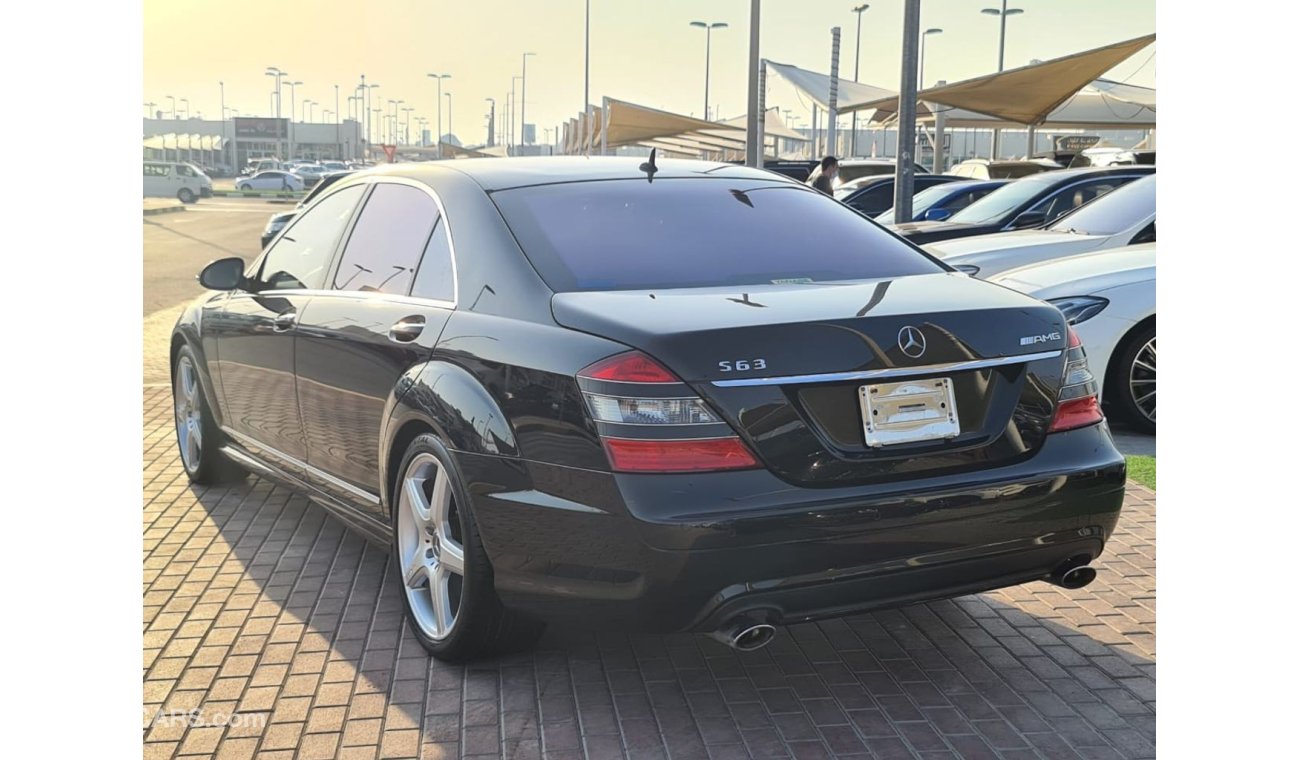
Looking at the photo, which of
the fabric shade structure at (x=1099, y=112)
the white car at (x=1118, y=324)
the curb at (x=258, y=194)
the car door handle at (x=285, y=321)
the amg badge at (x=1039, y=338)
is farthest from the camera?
the curb at (x=258, y=194)

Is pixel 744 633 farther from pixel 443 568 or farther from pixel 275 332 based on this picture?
pixel 275 332

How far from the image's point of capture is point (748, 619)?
11.2ft

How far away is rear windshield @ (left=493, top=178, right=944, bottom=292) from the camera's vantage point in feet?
13.3

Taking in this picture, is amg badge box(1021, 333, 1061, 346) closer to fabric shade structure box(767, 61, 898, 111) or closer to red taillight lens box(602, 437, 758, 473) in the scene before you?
red taillight lens box(602, 437, 758, 473)

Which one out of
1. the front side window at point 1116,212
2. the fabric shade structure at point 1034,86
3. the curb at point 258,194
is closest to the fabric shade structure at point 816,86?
the fabric shade structure at point 1034,86

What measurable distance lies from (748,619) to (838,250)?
1.46 metres

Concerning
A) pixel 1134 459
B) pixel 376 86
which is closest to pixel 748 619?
pixel 1134 459

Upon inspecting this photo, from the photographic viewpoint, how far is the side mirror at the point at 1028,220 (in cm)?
1255

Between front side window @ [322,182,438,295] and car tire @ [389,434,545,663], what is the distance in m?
0.69

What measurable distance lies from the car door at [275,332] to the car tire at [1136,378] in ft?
14.9

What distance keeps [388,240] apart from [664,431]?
1837 millimetres

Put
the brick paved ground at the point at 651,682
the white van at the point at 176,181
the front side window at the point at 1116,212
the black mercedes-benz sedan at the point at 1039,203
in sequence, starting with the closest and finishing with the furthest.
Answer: the brick paved ground at the point at 651,682 < the front side window at the point at 1116,212 < the black mercedes-benz sedan at the point at 1039,203 < the white van at the point at 176,181

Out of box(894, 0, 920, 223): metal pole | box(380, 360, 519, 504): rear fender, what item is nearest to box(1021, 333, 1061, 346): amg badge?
box(380, 360, 519, 504): rear fender

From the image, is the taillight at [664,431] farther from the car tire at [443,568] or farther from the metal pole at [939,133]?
the metal pole at [939,133]
